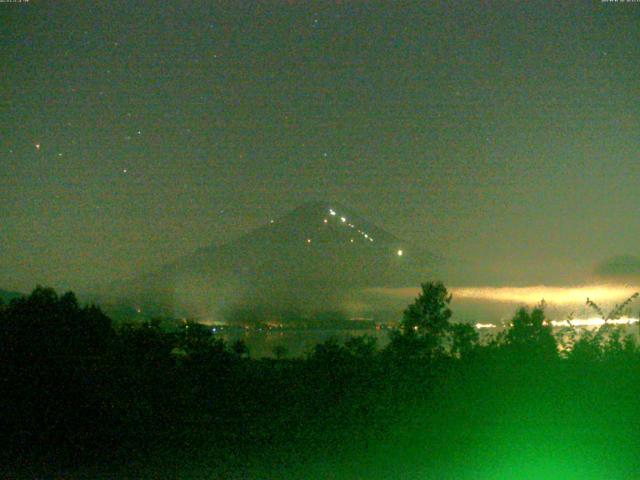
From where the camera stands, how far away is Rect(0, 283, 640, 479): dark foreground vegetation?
820 cm

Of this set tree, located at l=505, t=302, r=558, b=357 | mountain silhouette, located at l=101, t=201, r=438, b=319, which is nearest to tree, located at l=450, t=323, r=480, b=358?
tree, located at l=505, t=302, r=558, b=357

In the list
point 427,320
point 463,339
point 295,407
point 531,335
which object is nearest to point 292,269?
point 427,320

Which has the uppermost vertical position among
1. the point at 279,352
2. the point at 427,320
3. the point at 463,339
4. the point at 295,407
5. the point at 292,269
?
the point at 292,269

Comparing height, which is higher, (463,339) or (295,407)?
(463,339)

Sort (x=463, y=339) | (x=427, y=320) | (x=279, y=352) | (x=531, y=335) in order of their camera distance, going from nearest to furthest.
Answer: (x=531, y=335) → (x=279, y=352) → (x=463, y=339) → (x=427, y=320)

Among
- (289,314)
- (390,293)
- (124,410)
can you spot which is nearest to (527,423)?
(124,410)

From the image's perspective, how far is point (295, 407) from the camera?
952 cm

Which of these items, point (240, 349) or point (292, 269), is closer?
point (240, 349)

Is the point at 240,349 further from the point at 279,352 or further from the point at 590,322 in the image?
the point at 590,322

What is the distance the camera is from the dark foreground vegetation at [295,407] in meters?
8.20

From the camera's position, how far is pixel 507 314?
13.8 meters

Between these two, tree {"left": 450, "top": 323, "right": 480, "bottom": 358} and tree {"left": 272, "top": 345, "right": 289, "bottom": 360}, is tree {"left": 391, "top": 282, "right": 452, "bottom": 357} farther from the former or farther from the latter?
tree {"left": 272, "top": 345, "right": 289, "bottom": 360}

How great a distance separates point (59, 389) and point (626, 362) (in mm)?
7743

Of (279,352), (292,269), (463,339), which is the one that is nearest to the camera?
(279,352)
